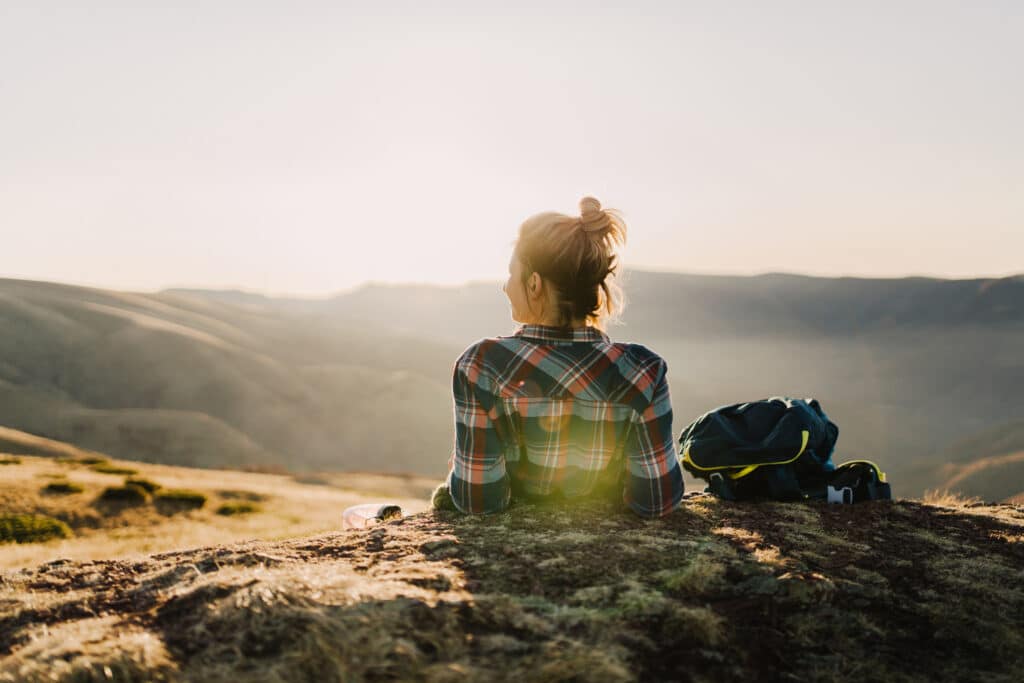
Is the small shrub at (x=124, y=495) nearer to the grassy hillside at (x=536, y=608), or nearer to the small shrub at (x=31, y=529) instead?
the small shrub at (x=31, y=529)

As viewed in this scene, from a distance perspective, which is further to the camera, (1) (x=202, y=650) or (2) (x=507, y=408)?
(2) (x=507, y=408)

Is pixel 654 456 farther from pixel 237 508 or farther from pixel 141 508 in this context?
pixel 237 508

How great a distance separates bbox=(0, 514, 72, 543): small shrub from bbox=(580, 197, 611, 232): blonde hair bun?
23.5 metres

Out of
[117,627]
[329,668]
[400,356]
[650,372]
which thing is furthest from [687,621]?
[400,356]

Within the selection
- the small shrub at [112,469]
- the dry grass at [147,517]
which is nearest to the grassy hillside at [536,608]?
the dry grass at [147,517]

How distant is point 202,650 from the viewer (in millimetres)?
2703

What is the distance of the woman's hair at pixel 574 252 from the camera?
4.45 metres

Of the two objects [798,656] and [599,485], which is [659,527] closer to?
[599,485]

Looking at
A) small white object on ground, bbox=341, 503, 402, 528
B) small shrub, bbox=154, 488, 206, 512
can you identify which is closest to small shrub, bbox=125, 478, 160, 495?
small shrub, bbox=154, 488, 206, 512

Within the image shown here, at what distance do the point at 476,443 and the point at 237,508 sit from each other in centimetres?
2879

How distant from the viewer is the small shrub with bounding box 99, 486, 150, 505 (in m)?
26.6

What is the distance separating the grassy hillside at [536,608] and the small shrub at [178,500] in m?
26.5

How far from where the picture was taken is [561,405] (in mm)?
4793

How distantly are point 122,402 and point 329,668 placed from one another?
95918 mm
